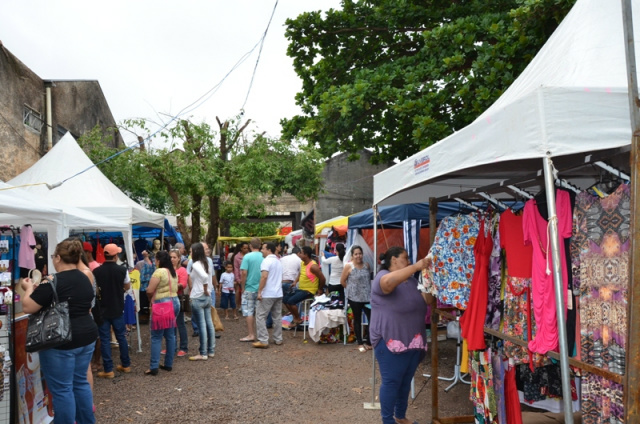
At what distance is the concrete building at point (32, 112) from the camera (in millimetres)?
11109

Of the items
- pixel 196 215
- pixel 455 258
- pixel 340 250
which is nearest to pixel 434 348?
pixel 455 258

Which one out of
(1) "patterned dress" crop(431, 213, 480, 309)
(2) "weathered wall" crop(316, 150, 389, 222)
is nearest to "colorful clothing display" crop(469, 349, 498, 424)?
(1) "patterned dress" crop(431, 213, 480, 309)

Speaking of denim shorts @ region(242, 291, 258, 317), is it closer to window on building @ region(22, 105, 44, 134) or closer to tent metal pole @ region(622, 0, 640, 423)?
window on building @ region(22, 105, 44, 134)

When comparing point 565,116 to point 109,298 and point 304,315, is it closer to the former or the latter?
point 109,298

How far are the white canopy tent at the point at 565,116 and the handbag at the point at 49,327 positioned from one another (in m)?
3.07

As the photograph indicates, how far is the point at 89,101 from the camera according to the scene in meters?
15.8

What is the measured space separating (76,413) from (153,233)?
11513 millimetres

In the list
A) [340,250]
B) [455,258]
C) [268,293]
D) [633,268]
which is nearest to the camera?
[633,268]

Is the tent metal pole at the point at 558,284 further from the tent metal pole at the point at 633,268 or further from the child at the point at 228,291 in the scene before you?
the child at the point at 228,291

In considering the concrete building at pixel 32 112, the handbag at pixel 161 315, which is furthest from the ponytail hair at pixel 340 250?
the concrete building at pixel 32 112

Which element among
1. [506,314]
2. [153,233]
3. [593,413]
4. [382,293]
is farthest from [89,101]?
[593,413]

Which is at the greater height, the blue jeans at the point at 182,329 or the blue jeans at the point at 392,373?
the blue jeans at the point at 392,373

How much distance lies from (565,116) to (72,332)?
4.02m

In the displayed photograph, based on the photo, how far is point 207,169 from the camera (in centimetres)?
1563
